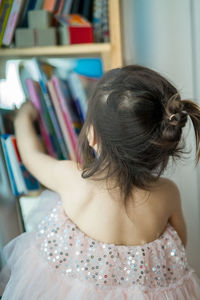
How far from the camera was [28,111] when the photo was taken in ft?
3.22

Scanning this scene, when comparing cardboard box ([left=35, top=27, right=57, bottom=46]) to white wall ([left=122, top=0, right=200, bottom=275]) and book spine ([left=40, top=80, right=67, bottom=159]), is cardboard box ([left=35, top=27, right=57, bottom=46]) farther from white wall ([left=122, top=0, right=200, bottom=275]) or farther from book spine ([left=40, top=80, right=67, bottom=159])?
white wall ([left=122, top=0, right=200, bottom=275])

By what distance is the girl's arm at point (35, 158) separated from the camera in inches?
34.2

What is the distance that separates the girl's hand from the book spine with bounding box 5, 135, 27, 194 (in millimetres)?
79

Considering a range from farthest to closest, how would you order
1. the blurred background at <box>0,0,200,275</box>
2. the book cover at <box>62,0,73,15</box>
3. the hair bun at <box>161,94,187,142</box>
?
the blurred background at <box>0,0,200,275</box> → the book cover at <box>62,0,73,15</box> → the hair bun at <box>161,94,187,142</box>

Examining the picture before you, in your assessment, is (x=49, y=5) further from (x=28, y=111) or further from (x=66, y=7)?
(x=28, y=111)

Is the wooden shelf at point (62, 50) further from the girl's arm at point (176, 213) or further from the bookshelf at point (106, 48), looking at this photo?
the girl's arm at point (176, 213)

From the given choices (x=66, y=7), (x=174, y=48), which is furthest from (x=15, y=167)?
(x=174, y=48)

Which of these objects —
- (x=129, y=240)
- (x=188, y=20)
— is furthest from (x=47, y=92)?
(x=188, y=20)

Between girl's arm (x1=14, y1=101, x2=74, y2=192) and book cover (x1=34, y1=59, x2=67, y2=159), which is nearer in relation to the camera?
girl's arm (x1=14, y1=101, x2=74, y2=192)

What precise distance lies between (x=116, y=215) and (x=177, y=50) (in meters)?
0.74

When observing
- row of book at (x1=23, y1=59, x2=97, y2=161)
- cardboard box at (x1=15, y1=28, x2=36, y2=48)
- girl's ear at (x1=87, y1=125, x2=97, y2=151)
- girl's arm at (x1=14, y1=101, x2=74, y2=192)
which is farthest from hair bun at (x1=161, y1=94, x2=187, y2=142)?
cardboard box at (x1=15, y1=28, x2=36, y2=48)

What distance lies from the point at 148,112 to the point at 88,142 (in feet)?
0.71

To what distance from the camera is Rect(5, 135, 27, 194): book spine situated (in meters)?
0.94

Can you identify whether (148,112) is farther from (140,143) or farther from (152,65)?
(152,65)
